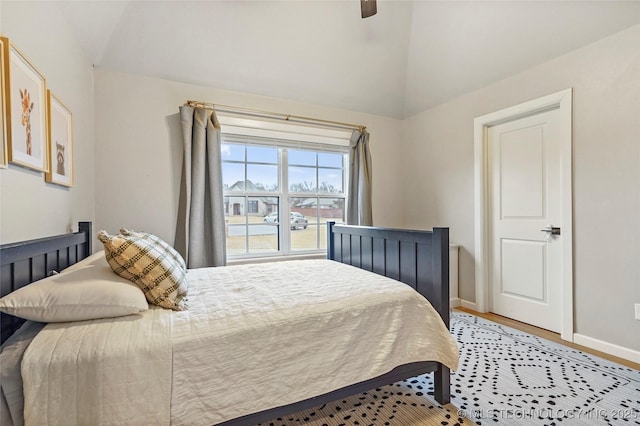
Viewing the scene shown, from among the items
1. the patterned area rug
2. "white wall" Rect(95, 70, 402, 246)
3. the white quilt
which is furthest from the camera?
"white wall" Rect(95, 70, 402, 246)

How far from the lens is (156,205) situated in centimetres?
269

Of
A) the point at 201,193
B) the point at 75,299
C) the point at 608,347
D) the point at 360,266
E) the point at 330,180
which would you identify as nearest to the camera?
the point at 75,299

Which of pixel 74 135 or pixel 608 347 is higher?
pixel 74 135

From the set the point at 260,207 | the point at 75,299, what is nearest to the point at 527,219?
the point at 260,207

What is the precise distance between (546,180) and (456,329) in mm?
1543

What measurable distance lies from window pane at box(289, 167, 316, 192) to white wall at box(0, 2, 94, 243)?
72.3 inches

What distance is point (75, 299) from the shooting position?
1.05 meters

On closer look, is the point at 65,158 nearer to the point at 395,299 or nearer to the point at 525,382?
the point at 395,299

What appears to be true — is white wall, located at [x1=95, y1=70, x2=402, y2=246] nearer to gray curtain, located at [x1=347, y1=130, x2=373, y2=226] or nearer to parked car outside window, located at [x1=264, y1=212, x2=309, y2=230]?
parked car outside window, located at [x1=264, y1=212, x2=309, y2=230]

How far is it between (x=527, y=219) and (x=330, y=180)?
6.84 ft

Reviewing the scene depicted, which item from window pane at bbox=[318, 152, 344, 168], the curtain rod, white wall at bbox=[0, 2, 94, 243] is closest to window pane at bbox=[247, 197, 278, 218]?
window pane at bbox=[318, 152, 344, 168]

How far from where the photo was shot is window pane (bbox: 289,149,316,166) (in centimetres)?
342

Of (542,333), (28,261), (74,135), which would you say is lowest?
(542,333)

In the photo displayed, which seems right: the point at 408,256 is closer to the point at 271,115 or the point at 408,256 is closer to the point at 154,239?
the point at 154,239
